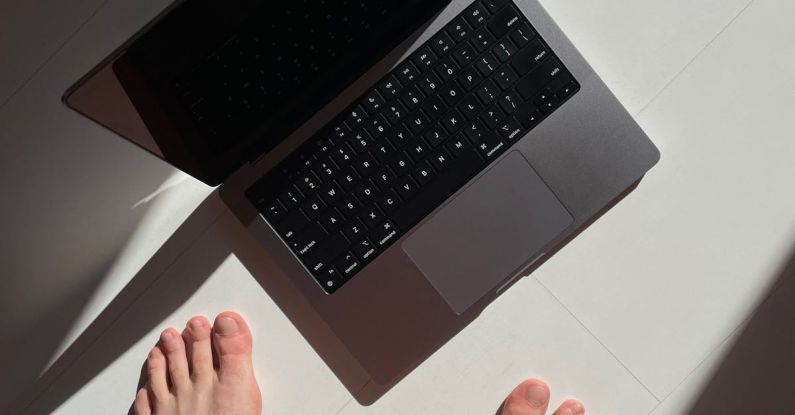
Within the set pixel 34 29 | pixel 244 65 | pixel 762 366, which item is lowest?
pixel 762 366

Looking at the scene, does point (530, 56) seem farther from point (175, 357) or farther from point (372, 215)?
point (175, 357)

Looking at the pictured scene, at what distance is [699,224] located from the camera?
3.04 feet

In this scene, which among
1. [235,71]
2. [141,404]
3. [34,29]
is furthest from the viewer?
[141,404]

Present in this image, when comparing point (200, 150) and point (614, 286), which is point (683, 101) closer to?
point (614, 286)

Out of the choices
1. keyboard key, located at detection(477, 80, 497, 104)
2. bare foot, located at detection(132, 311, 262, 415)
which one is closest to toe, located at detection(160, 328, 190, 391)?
bare foot, located at detection(132, 311, 262, 415)

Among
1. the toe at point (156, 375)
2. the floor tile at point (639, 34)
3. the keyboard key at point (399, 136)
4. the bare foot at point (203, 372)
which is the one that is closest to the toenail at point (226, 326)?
the bare foot at point (203, 372)

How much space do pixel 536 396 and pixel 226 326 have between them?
40 centimetres

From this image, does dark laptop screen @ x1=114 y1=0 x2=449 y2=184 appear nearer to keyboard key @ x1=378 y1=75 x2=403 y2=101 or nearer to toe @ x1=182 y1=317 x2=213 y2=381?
keyboard key @ x1=378 y1=75 x2=403 y2=101

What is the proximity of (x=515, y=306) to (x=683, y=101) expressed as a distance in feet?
1.06

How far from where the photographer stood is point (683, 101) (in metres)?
0.92

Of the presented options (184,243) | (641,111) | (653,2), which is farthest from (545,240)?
(184,243)

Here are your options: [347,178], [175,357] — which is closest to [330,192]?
[347,178]

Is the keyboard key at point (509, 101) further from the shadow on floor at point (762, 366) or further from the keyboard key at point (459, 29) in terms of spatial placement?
the shadow on floor at point (762, 366)

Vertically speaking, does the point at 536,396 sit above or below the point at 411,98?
below
